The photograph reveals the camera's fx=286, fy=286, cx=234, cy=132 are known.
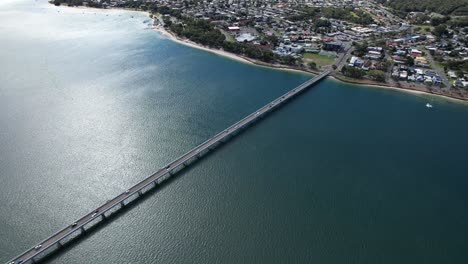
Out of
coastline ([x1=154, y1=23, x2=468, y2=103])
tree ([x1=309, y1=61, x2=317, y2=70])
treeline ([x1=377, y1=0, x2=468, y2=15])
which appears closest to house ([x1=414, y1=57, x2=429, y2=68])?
coastline ([x1=154, y1=23, x2=468, y2=103])

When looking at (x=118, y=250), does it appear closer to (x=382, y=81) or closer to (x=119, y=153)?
(x=119, y=153)

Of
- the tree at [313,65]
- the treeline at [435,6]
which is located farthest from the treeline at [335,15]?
the tree at [313,65]

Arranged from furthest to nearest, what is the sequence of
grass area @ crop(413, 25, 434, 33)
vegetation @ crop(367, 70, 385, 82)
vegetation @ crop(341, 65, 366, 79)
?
grass area @ crop(413, 25, 434, 33) < vegetation @ crop(341, 65, 366, 79) < vegetation @ crop(367, 70, 385, 82)

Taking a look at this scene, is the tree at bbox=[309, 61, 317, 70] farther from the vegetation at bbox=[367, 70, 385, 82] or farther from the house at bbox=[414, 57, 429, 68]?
the house at bbox=[414, 57, 429, 68]

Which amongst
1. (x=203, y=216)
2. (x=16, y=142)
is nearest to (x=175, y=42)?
(x=16, y=142)

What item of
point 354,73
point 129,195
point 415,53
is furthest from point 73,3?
point 415,53

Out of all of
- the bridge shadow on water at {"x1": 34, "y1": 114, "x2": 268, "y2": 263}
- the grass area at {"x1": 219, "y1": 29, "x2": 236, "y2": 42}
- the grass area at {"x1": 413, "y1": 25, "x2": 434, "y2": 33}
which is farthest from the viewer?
the grass area at {"x1": 413, "y1": 25, "x2": 434, "y2": 33}

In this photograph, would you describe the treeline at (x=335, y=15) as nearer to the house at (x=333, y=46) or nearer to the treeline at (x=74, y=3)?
the house at (x=333, y=46)
